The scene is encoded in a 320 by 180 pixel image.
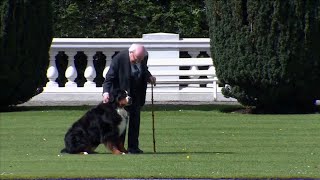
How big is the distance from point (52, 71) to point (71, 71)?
0.46 meters

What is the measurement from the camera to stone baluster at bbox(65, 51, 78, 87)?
26641 millimetres

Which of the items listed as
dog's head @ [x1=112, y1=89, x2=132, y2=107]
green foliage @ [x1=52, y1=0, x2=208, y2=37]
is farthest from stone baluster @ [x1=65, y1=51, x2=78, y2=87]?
dog's head @ [x1=112, y1=89, x2=132, y2=107]

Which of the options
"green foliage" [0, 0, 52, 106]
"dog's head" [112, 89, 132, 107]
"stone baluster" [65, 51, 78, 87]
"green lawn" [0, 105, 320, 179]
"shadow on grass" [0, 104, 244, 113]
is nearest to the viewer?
"green lawn" [0, 105, 320, 179]

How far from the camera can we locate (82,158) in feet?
53.5

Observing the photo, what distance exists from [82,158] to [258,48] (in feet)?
25.9

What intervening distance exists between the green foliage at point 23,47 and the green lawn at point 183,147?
52cm

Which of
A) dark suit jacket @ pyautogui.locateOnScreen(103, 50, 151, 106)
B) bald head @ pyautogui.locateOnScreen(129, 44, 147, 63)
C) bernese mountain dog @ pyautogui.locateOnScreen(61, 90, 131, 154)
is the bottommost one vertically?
bernese mountain dog @ pyautogui.locateOnScreen(61, 90, 131, 154)

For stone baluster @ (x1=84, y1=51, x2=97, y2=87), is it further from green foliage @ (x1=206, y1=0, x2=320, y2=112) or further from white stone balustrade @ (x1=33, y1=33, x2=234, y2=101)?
green foliage @ (x1=206, y1=0, x2=320, y2=112)

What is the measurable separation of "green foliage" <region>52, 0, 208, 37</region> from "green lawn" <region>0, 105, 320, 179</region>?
30.2 ft

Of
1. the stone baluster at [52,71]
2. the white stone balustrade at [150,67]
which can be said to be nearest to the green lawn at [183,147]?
the white stone balustrade at [150,67]

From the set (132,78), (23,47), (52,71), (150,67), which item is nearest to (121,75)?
(132,78)

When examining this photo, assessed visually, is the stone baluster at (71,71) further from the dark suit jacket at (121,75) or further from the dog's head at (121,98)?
the dog's head at (121,98)

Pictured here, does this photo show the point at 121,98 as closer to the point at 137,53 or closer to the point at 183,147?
the point at 137,53

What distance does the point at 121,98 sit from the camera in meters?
16.5
